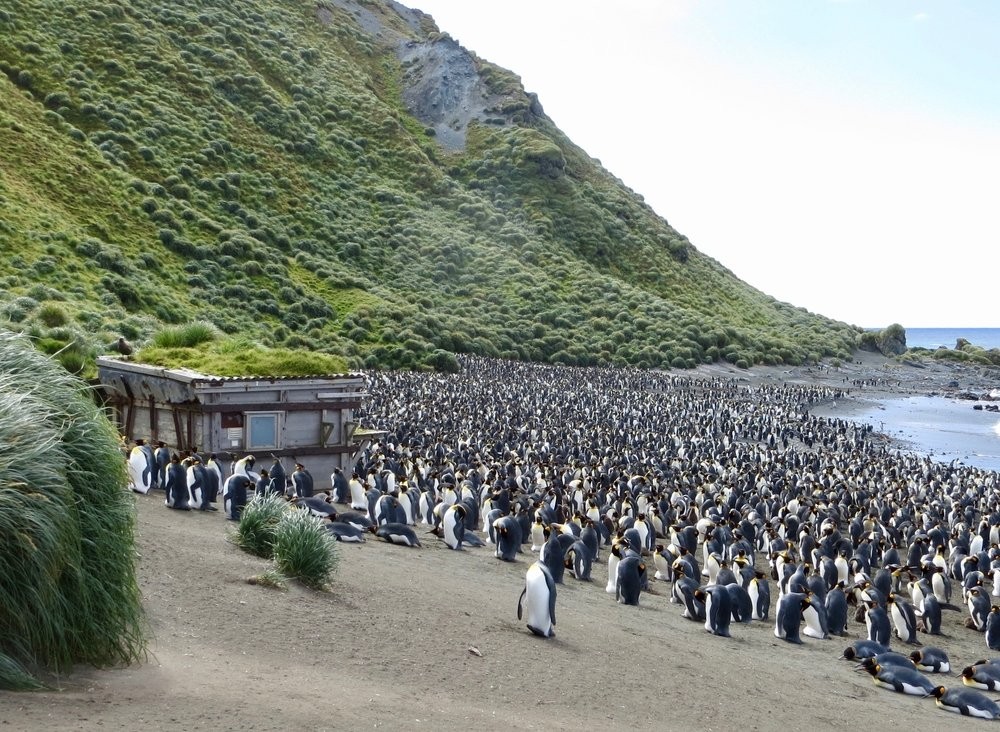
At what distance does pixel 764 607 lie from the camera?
50.5 feet

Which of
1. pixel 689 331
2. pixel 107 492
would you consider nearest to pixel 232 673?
pixel 107 492

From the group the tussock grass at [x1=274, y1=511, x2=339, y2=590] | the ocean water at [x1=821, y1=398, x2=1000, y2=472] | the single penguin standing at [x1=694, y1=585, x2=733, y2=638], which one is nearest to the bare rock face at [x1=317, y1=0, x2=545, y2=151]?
the ocean water at [x1=821, y1=398, x2=1000, y2=472]

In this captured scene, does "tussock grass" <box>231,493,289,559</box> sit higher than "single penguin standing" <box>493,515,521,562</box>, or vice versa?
"tussock grass" <box>231,493,289,559</box>

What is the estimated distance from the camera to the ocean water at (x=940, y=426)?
144ft

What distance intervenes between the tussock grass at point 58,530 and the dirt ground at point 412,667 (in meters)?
0.27

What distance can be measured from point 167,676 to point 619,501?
623 inches

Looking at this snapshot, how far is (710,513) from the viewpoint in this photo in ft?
74.2

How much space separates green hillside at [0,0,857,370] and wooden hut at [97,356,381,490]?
14933mm

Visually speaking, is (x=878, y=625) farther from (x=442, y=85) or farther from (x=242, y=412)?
(x=442, y=85)

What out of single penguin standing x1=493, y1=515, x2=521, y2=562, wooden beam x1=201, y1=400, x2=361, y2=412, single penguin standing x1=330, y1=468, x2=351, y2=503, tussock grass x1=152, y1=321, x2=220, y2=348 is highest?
tussock grass x1=152, y1=321, x2=220, y2=348

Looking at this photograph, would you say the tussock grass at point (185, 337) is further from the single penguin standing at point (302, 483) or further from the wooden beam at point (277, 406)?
the single penguin standing at point (302, 483)

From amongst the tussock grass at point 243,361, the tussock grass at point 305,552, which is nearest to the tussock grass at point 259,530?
the tussock grass at point 305,552

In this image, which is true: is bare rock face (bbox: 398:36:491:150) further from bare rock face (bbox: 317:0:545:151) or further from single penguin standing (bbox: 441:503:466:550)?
single penguin standing (bbox: 441:503:466:550)

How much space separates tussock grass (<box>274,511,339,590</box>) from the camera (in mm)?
10938
